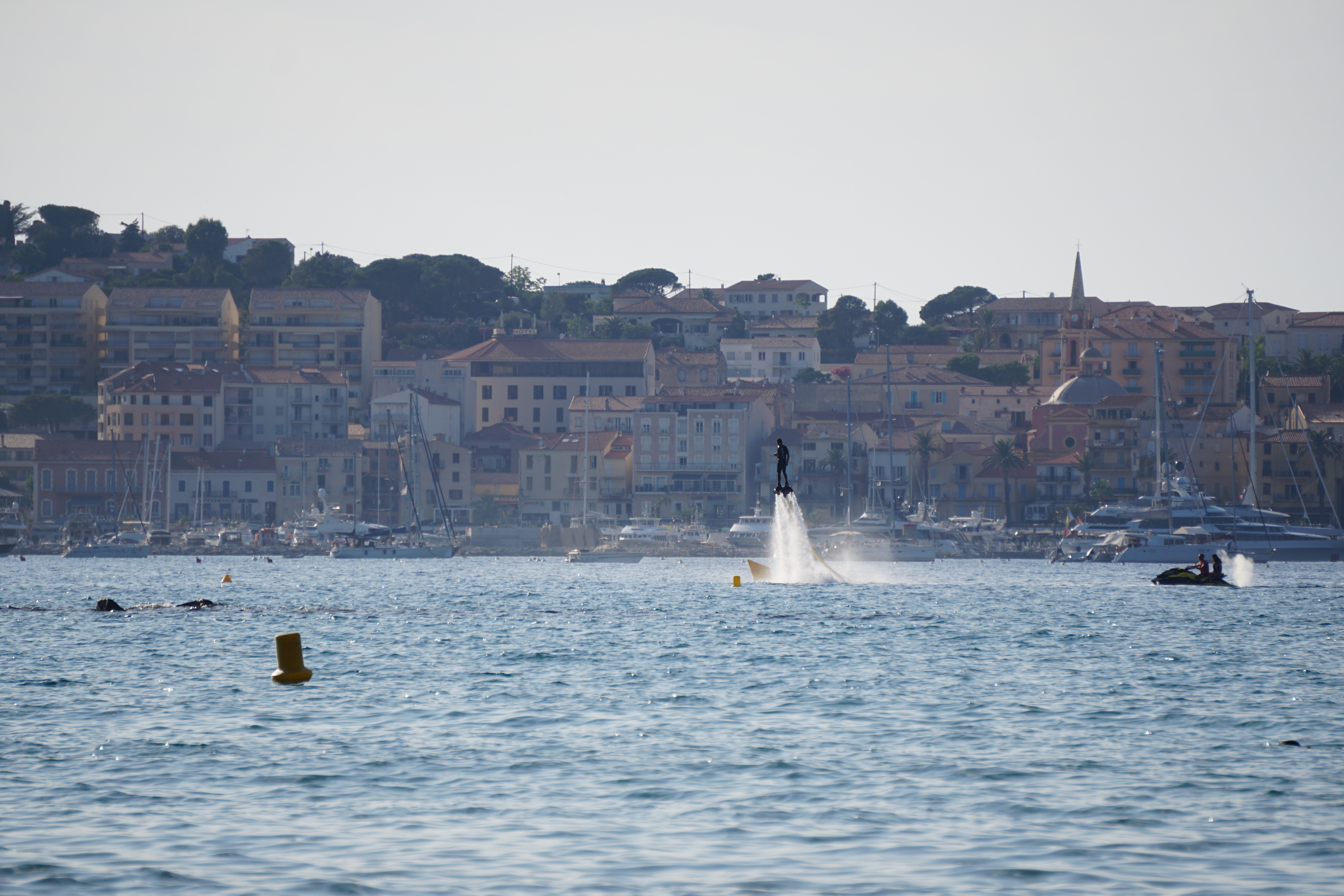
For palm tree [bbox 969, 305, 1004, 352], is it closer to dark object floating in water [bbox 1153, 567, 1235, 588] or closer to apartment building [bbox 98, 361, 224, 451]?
apartment building [bbox 98, 361, 224, 451]

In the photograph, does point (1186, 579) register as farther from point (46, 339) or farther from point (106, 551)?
point (46, 339)

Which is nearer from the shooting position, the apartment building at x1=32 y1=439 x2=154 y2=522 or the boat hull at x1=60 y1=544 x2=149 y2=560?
the boat hull at x1=60 y1=544 x2=149 y2=560

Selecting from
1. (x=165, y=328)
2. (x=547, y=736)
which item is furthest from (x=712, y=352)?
(x=547, y=736)

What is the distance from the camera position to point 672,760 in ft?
75.0

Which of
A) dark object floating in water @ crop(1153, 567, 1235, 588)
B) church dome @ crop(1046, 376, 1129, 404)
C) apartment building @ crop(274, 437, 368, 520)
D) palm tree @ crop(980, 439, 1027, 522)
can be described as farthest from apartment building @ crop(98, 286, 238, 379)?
dark object floating in water @ crop(1153, 567, 1235, 588)

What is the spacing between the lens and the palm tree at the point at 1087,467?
136 m

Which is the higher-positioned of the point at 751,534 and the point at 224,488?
the point at 224,488

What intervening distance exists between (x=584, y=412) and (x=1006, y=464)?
38685mm

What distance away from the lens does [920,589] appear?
74.2 metres

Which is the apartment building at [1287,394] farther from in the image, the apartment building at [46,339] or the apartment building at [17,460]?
the apartment building at [46,339]

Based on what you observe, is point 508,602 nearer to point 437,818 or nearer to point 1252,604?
point 1252,604

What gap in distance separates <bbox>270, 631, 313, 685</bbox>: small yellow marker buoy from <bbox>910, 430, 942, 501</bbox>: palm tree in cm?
10804

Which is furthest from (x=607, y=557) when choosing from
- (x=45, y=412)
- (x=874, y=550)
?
(x=45, y=412)

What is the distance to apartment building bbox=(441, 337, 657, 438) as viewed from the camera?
158 metres
